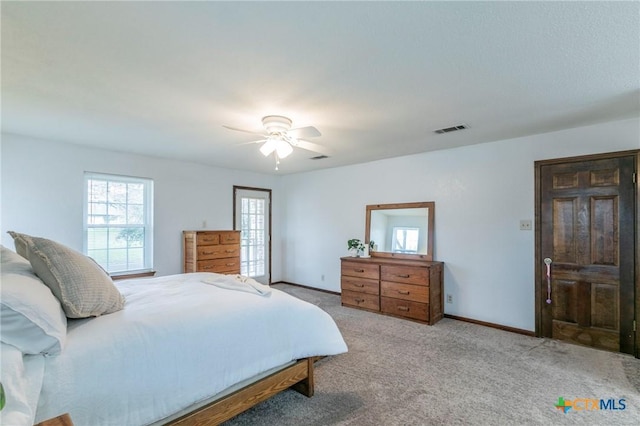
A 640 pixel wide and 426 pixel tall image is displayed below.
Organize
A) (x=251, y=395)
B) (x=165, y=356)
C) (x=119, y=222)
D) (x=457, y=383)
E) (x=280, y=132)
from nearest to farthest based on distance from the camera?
(x=165, y=356), (x=251, y=395), (x=457, y=383), (x=280, y=132), (x=119, y=222)

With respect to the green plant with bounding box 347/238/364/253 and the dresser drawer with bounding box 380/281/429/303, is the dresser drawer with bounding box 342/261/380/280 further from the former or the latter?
the green plant with bounding box 347/238/364/253

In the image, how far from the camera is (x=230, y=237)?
496cm

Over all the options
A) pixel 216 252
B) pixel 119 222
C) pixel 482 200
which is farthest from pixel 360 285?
pixel 119 222

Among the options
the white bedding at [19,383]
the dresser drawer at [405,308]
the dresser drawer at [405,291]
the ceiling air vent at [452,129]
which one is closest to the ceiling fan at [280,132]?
the ceiling air vent at [452,129]

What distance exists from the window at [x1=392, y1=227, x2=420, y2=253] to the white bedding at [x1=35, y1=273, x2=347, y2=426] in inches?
99.8

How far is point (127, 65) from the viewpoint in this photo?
1.92 meters

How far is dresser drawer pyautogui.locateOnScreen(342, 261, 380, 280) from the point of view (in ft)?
14.2

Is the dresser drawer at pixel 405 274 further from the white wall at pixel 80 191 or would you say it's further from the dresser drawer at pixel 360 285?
the white wall at pixel 80 191

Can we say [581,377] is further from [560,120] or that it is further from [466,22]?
[466,22]

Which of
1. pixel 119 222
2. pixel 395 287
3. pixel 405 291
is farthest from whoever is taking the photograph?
pixel 119 222

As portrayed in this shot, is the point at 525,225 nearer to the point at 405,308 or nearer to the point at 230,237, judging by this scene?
the point at 405,308

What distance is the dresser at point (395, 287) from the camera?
382cm

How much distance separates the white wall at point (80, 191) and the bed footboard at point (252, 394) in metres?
3.29

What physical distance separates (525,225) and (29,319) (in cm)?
429
